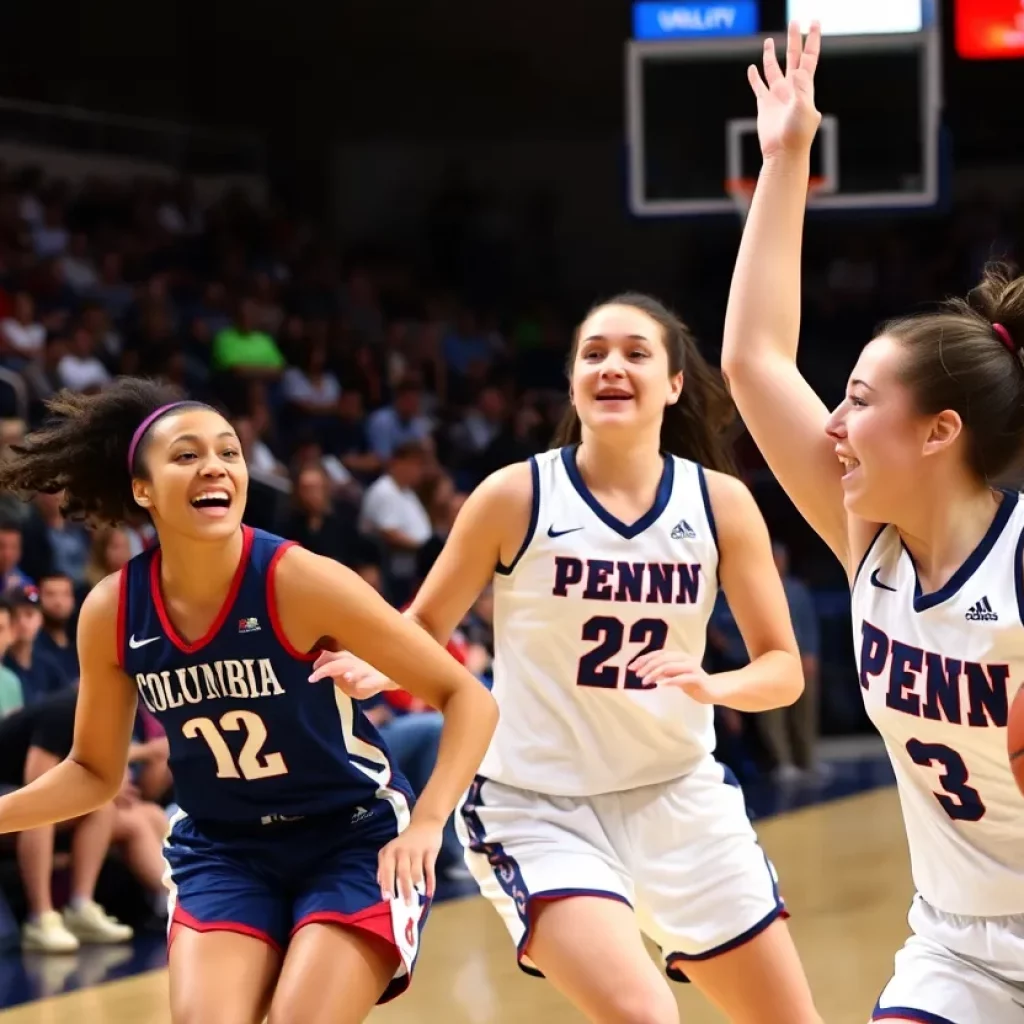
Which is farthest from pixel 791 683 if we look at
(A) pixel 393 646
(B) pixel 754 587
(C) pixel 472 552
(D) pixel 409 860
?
(D) pixel 409 860

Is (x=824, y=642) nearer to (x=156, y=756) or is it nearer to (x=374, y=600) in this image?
(x=156, y=756)

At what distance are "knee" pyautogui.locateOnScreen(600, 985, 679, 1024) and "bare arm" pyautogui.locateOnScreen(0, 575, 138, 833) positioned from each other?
102cm

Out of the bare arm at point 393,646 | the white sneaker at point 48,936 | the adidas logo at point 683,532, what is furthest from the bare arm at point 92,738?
the white sneaker at point 48,936

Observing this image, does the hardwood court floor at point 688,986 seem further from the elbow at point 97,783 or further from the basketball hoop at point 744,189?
the basketball hoop at point 744,189

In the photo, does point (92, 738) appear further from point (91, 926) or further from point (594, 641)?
point (91, 926)

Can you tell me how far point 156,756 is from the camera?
6.52m

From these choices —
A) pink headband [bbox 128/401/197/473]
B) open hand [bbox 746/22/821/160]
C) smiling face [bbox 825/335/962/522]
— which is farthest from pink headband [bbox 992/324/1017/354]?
pink headband [bbox 128/401/197/473]

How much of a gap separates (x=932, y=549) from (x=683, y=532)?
51.2 inches

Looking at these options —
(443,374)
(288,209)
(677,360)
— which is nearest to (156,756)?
(677,360)

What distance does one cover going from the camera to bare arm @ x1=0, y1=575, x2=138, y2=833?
3.36 metres

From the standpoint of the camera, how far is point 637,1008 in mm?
3246

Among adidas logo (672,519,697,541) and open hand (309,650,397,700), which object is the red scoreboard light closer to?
adidas logo (672,519,697,541)

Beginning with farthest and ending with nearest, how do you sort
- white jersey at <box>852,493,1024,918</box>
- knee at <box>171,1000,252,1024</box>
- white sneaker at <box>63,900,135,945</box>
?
white sneaker at <box>63,900,135,945</box>
knee at <box>171,1000,252,1024</box>
white jersey at <box>852,493,1024,918</box>

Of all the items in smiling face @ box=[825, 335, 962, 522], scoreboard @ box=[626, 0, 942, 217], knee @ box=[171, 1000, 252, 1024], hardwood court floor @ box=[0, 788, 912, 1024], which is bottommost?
hardwood court floor @ box=[0, 788, 912, 1024]
